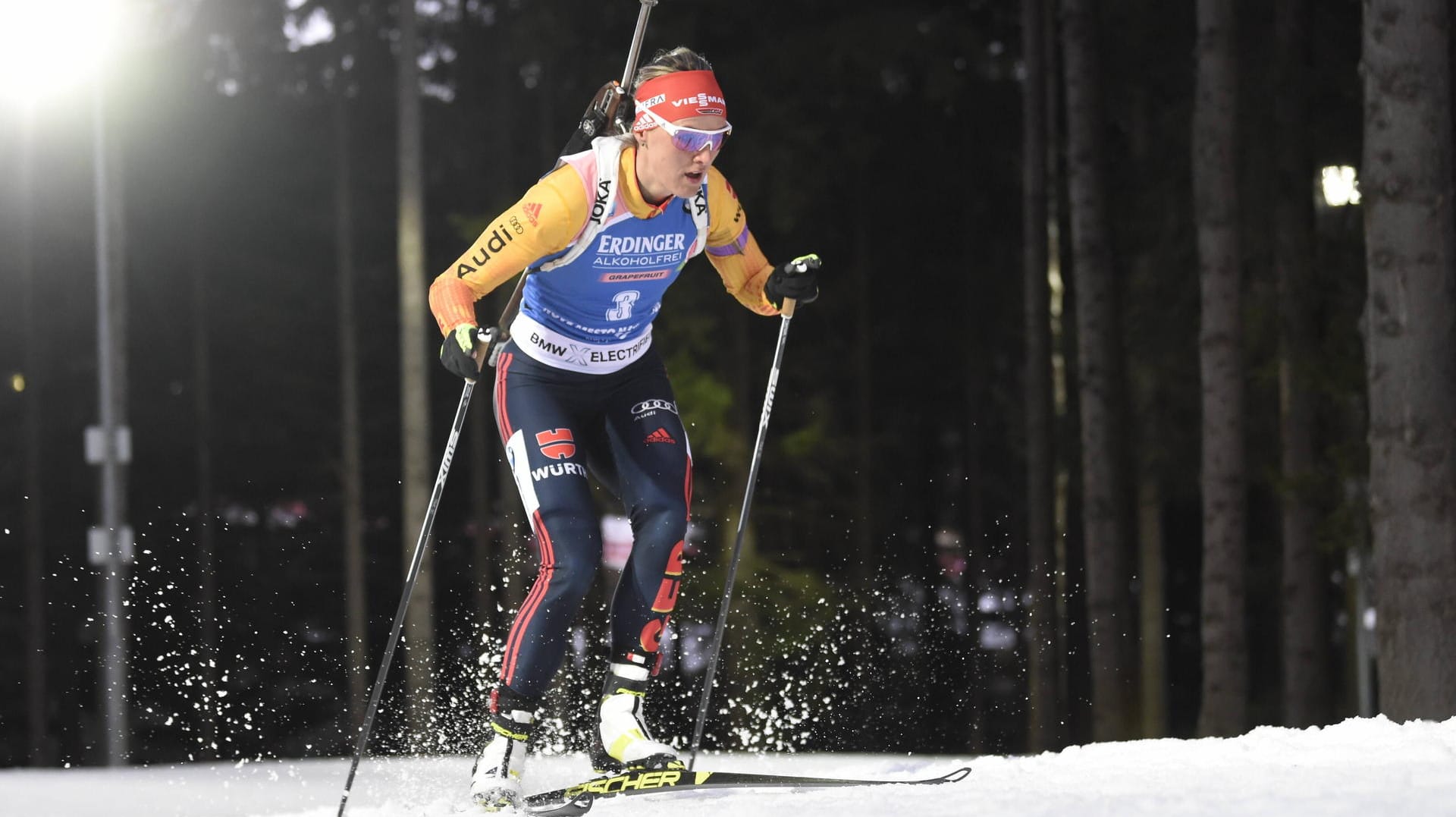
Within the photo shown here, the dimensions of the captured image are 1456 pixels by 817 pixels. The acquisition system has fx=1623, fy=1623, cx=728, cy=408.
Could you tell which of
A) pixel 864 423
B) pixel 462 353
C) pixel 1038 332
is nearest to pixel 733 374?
pixel 864 423

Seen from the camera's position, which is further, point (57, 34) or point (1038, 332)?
point (1038, 332)

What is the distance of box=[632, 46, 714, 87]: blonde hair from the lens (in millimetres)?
5707

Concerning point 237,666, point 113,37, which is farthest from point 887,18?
point 237,666

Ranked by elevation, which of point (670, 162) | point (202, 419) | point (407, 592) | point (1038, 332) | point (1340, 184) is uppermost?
point (1340, 184)

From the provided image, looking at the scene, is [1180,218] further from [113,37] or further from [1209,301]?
[113,37]

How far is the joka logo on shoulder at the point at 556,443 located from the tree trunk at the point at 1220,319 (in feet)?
26.8

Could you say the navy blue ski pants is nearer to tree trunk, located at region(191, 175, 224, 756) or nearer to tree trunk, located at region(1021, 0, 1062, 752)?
tree trunk, located at region(1021, 0, 1062, 752)

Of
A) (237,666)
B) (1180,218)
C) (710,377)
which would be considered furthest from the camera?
(237,666)

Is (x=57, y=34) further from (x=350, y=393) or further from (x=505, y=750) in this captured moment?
(x=350, y=393)

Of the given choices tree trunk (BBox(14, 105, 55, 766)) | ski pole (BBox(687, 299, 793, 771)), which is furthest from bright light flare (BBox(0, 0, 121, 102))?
tree trunk (BBox(14, 105, 55, 766))

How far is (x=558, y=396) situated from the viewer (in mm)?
5902

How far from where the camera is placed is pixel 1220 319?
12.8 metres

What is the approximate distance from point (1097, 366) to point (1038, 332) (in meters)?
2.82

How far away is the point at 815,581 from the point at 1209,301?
12.0 metres
